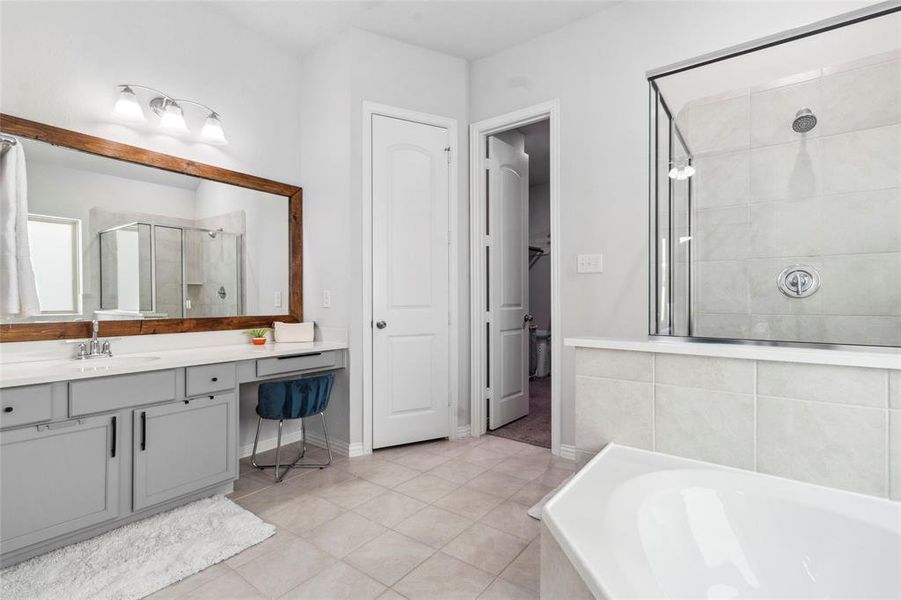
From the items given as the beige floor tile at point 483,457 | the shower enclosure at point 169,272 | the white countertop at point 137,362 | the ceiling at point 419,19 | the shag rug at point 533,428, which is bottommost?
the beige floor tile at point 483,457

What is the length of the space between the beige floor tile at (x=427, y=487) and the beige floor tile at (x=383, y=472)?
6cm

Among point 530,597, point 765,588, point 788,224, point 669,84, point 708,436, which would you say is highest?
point 669,84

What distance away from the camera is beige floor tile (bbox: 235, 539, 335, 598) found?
1546mm

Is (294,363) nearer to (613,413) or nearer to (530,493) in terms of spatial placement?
(530,493)

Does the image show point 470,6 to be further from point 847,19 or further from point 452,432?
point 452,432

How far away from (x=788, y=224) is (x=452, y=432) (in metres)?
2.32

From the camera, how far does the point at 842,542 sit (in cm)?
109

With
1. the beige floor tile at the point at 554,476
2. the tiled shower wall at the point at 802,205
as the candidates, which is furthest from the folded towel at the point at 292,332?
the tiled shower wall at the point at 802,205

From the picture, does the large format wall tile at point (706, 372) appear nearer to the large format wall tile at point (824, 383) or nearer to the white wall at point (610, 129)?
the large format wall tile at point (824, 383)

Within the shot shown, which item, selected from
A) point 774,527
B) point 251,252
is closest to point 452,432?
point 251,252

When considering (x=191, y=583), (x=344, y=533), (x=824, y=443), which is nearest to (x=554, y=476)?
(x=344, y=533)

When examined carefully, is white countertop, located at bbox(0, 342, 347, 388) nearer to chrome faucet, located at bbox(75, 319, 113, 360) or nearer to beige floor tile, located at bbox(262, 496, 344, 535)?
chrome faucet, located at bbox(75, 319, 113, 360)

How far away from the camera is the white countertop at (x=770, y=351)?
120cm

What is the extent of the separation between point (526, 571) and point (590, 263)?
1.74 m
